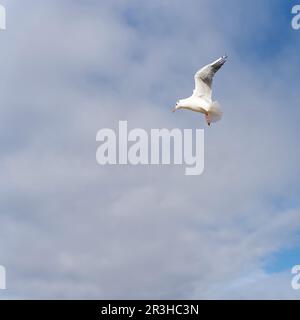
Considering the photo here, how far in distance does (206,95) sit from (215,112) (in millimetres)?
1357

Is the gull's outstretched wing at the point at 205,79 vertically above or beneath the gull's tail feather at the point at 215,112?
above

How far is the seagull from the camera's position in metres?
36.3

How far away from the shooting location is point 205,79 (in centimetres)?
3678

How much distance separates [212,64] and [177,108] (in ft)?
13.2

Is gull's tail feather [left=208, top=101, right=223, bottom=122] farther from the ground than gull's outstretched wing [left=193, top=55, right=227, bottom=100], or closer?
closer

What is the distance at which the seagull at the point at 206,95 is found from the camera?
3628cm

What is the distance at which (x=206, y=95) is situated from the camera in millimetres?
37250

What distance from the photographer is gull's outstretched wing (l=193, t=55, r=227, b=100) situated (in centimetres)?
3608

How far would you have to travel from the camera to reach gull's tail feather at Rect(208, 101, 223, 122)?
36.3 meters

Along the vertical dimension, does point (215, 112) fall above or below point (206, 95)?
below

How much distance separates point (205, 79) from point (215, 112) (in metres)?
1.90

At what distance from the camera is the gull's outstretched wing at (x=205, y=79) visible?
36078 mm

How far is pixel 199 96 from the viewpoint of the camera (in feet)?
123
